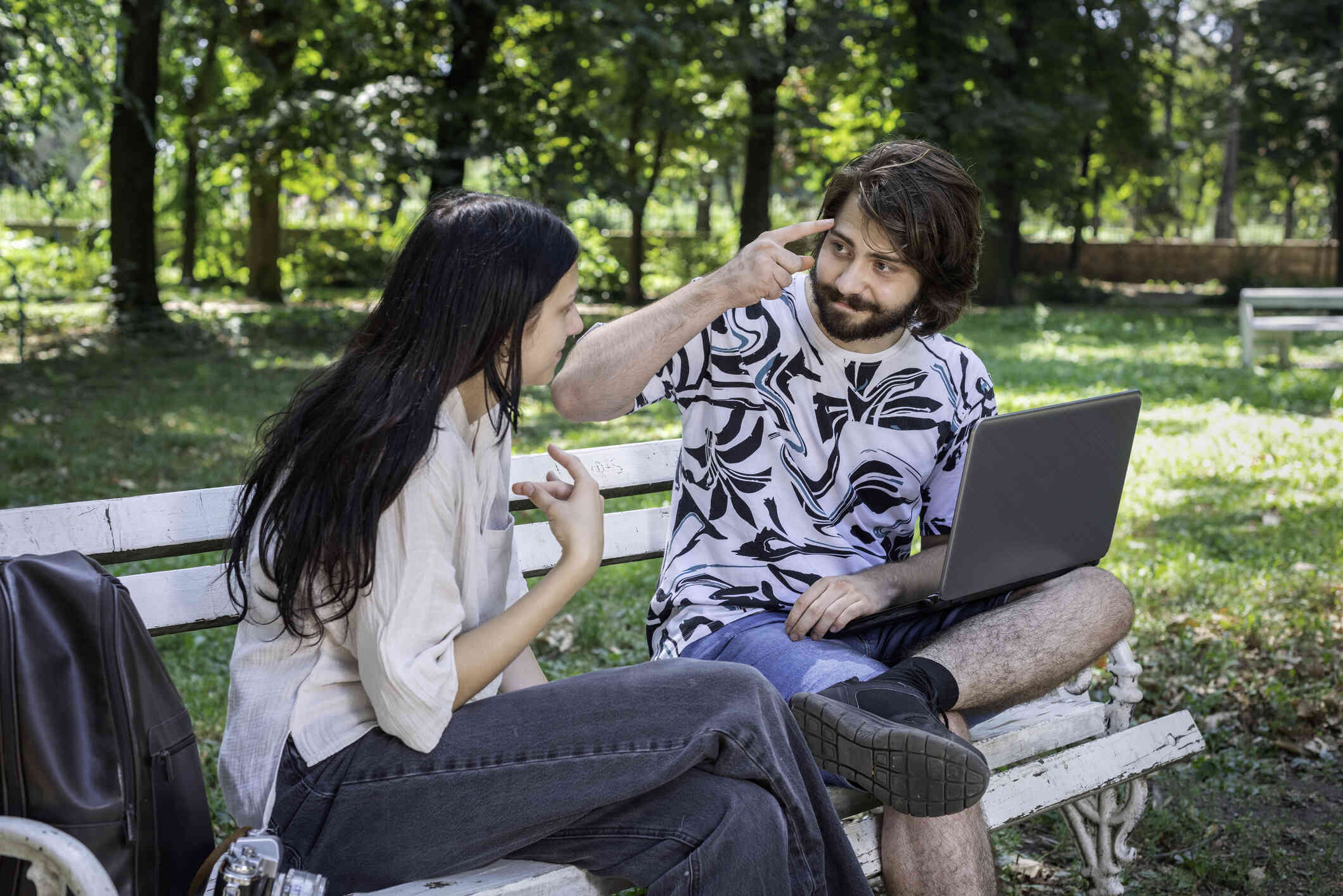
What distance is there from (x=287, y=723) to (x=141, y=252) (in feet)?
42.1

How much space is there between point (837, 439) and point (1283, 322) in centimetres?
1134

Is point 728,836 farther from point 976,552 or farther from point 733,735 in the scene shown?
point 976,552

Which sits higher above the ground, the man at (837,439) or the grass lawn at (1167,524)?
the man at (837,439)

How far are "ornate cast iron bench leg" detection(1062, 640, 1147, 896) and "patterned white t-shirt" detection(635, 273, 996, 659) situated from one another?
0.58 m

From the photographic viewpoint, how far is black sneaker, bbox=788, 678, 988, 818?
6.84 feet

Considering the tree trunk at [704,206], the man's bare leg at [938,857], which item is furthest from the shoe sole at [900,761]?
the tree trunk at [704,206]

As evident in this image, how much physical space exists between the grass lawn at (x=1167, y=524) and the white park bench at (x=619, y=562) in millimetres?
464

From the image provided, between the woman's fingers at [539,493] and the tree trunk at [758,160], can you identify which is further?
the tree trunk at [758,160]

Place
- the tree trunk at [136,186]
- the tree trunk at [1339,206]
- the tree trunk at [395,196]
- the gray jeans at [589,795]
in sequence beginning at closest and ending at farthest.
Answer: the gray jeans at [589,795], the tree trunk at [136,186], the tree trunk at [395,196], the tree trunk at [1339,206]

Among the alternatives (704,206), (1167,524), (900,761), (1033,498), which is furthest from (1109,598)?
(704,206)

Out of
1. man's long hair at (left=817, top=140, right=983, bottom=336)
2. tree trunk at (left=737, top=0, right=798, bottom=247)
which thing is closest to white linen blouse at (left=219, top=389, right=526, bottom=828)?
man's long hair at (left=817, top=140, right=983, bottom=336)

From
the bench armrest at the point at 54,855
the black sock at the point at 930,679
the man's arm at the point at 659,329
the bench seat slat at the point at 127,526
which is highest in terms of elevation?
the man's arm at the point at 659,329

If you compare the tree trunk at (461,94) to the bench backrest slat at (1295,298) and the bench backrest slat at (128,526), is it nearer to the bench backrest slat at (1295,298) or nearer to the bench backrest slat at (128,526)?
the bench backrest slat at (1295,298)

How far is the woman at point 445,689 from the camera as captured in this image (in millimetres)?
1907
